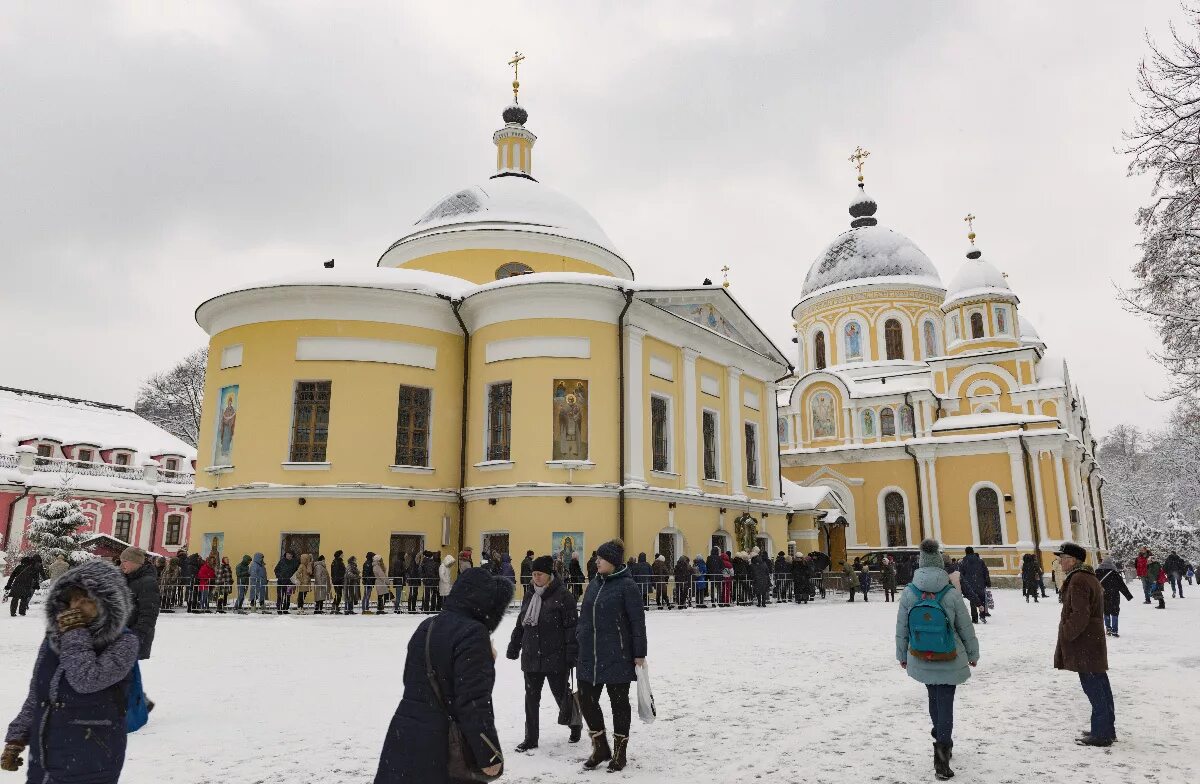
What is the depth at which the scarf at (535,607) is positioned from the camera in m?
6.57

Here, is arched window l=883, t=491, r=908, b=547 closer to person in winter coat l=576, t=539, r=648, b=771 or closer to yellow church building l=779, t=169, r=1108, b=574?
yellow church building l=779, t=169, r=1108, b=574

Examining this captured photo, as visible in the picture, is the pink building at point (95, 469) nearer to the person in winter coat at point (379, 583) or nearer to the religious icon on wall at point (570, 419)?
the person in winter coat at point (379, 583)

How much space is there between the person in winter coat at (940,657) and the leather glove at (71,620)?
487cm

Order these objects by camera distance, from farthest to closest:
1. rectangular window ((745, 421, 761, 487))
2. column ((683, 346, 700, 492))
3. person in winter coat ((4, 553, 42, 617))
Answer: rectangular window ((745, 421, 761, 487)), column ((683, 346, 700, 492)), person in winter coat ((4, 553, 42, 617))

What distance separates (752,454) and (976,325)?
18.8 metres

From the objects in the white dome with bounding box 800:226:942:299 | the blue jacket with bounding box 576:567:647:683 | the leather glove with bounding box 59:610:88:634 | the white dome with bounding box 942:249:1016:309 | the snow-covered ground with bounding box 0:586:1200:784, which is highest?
the white dome with bounding box 800:226:942:299

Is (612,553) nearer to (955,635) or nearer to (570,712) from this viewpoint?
(570,712)

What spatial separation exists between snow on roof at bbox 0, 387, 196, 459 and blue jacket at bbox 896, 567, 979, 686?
39340 millimetres

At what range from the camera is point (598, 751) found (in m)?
5.83

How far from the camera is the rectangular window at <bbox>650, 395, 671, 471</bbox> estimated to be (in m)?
23.3

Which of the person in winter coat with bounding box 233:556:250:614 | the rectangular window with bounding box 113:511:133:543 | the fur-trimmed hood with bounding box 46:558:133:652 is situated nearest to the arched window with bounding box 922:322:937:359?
the person in winter coat with bounding box 233:556:250:614

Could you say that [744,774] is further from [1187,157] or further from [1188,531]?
[1188,531]

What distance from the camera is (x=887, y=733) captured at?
22.5 feet

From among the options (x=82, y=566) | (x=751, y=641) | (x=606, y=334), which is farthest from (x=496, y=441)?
(x=82, y=566)
